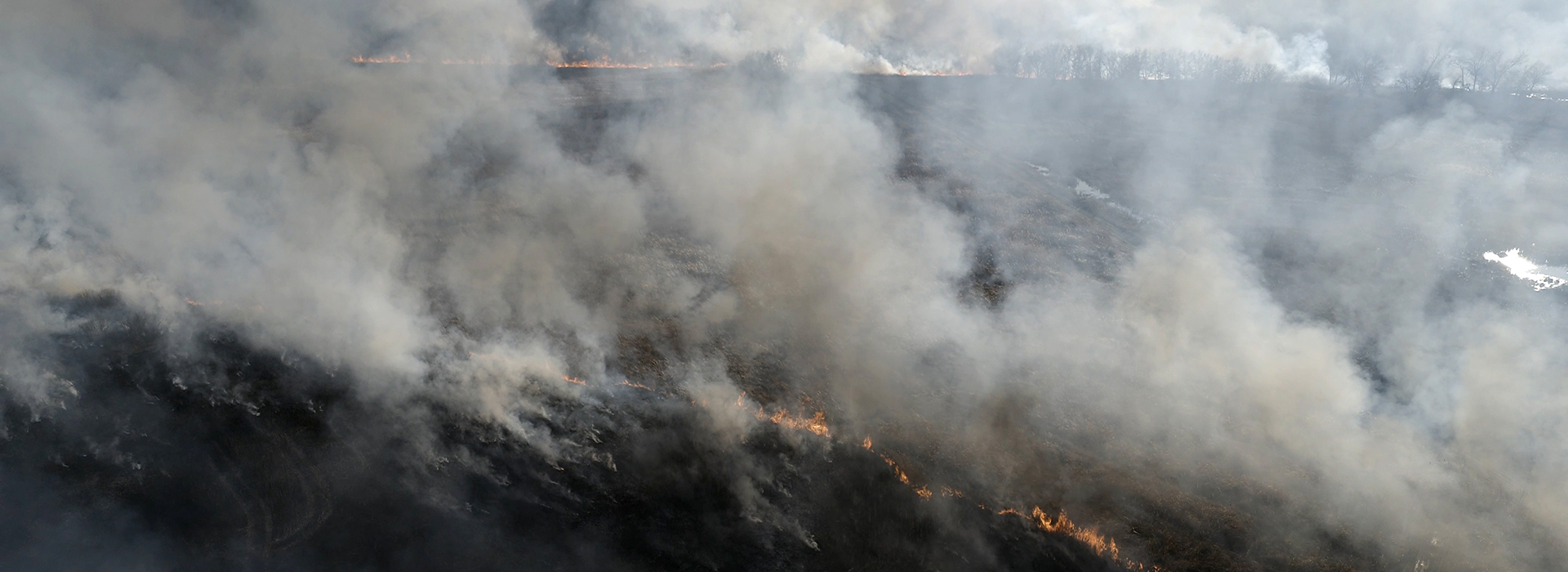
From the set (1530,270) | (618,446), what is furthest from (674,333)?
(1530,270)

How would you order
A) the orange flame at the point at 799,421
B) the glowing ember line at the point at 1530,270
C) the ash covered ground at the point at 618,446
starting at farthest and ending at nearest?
the glowing ember line at the point at 1530,270, the orange flame at the point at 799,421, the ash covered ground at the point at 618,446

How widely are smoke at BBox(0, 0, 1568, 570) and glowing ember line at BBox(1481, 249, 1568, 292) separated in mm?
348

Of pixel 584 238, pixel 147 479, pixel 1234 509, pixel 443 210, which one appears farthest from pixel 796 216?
pixel 147 479

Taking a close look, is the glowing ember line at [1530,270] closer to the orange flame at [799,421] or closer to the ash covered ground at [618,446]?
the ash covered ground at [618,446]

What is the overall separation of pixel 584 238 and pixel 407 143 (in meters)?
4.82

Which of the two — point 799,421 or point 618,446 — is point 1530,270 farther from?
point 618,446

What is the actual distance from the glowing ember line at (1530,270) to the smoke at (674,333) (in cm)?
35

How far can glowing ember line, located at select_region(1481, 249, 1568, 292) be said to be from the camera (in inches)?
725

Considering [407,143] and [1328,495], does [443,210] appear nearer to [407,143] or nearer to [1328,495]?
[407,143]

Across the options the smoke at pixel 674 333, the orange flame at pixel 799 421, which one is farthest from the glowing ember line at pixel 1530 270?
the orange flame at pixel 799 421

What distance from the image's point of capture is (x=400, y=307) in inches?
600

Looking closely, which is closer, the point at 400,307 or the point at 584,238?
the point at 400,307

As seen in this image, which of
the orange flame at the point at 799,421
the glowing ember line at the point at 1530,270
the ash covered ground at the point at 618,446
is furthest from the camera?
the glowing ember line at the point at 1530,270

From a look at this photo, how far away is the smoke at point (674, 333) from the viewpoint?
11.4 metres
